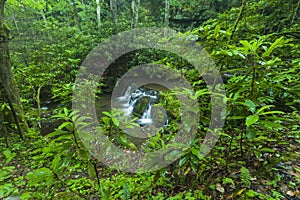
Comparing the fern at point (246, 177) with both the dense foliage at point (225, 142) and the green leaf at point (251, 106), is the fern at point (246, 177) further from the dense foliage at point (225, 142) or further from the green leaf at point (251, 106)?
the green leaf at point (251, 106)

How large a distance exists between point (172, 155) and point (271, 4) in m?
2.21

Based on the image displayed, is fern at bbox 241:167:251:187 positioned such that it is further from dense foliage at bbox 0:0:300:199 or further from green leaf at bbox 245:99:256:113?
green leaf at bbox 245:99:256:113

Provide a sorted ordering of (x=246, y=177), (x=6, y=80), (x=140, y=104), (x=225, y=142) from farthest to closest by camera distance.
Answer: (x=140, y=104) → (x=6, y=80) → (x=225, y=142) → (x=246, y=177)

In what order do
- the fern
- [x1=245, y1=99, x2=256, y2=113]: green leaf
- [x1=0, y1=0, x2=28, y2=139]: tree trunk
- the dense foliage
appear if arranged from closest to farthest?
[x1=245, y1=99, x2=256, y2=113]: green leaf, the dense foliage, the fern, [x1=0, y1=0, x2=28, y2=139]: tree trunk

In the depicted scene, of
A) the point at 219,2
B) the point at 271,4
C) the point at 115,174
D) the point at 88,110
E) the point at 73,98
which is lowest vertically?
the point at 115,174

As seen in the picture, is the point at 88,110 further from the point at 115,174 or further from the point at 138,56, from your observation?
the point at 138,56

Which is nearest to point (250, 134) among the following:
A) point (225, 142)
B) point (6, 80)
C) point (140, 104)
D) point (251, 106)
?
point (251, 106)

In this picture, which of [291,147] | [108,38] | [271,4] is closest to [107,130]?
[291,147]

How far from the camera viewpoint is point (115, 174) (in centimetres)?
279

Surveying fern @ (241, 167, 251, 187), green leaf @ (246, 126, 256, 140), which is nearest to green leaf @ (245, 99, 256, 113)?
green leaf @ (246, 126, 256, 140)

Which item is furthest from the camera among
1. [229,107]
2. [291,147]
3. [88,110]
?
[88,110]

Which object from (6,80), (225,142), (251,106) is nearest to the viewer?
(251,106)

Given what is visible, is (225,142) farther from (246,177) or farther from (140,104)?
(140,104)

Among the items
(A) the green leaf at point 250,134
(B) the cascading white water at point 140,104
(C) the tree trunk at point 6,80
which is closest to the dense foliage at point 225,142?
(A) the green leaf at point 250,134
